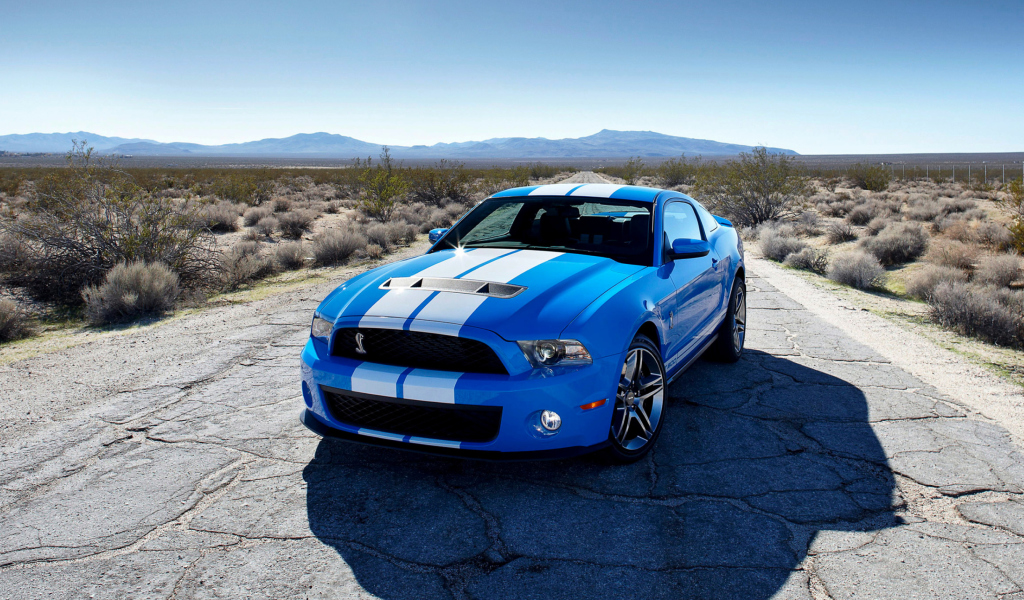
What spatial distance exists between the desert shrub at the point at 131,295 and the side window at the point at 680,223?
7074 mm

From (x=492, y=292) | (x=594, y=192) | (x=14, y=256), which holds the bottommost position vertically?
(x=14, y=256)

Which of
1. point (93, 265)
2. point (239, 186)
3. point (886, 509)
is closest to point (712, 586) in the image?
point (886, 509)

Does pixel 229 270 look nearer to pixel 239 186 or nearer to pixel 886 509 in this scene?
pixel 886 509

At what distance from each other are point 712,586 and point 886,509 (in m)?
1.28

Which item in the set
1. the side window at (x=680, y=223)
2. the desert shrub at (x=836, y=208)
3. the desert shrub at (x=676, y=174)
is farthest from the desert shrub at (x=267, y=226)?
the desert shrub at (x=676, y=174)

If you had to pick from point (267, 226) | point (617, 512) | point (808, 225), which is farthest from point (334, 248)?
point (808, 225)

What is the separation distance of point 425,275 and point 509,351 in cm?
103

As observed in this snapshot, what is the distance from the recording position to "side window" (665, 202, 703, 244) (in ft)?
15.9

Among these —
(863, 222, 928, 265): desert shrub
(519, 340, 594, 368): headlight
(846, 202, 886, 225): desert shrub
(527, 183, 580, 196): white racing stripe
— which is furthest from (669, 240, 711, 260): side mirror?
(846, 202, 886, 225): desert shrub

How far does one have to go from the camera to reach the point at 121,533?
10.3 ft

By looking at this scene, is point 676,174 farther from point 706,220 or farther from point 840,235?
point 706,220

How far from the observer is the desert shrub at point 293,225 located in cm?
1970

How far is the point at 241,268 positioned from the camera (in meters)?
11.7

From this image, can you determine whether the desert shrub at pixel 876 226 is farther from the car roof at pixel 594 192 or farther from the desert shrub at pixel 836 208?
the car roof at pixel 594 192
